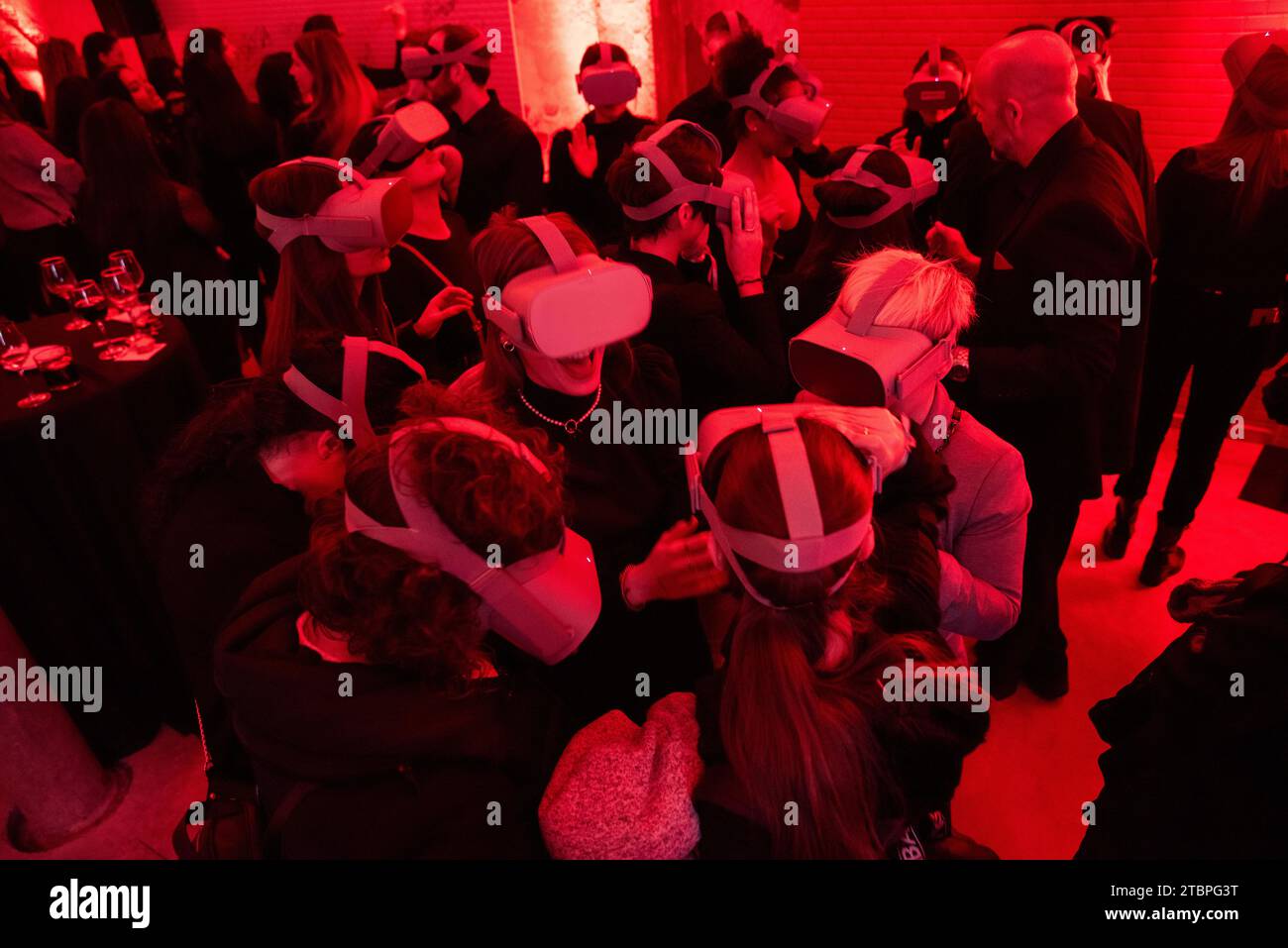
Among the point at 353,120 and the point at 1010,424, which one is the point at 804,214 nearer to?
the point at 1010,424

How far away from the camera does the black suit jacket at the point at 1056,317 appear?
1945 mm

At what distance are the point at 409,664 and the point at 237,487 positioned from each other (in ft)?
2.20

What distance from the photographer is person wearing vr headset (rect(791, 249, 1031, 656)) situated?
1429 mm

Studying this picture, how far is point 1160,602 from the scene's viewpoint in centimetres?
300

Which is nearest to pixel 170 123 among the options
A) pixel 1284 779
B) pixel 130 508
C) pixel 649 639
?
pixel 130 508

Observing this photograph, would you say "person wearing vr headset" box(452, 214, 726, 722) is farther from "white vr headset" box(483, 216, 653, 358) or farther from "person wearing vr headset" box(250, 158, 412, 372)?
"person wearing vr headset" box(250, 158, 412, 372)

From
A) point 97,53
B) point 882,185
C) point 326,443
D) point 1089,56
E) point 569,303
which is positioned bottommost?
point 326,443

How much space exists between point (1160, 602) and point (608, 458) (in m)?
2.39

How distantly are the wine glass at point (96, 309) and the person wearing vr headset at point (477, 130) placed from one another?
1621mm

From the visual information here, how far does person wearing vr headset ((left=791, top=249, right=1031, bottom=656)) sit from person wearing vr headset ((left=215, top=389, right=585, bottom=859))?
62 centimetres

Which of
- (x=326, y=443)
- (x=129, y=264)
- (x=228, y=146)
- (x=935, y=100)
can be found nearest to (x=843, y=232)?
(x=326, y=443)

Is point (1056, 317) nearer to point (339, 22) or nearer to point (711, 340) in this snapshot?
point (711, 340)

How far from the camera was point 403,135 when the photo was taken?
2547mm

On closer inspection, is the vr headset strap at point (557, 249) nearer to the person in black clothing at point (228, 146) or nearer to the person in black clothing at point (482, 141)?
the person in black clothing at point (482, 141)
